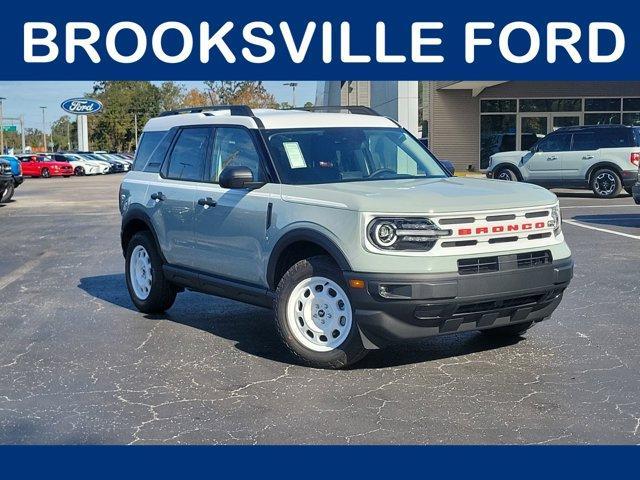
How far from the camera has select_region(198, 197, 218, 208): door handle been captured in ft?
23.6

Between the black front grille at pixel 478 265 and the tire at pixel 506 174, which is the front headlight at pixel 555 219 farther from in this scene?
the tire at pixel 506 174

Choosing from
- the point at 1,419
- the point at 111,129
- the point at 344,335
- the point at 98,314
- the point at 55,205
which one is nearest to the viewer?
the point at 1,419

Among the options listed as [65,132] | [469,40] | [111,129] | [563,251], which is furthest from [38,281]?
[65,132]

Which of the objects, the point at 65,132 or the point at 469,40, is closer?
the point at 469,40

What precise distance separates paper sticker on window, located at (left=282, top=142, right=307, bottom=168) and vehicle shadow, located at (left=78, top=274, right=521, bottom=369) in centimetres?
146

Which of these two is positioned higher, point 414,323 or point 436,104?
point 436,104

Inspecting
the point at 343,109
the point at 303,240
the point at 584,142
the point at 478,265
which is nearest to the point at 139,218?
the point at 343,109

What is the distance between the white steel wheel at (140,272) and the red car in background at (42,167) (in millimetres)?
44988

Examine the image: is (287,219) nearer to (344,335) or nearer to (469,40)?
(344,335)

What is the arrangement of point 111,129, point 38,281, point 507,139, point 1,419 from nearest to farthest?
point 1,419, point 38,281, point 507,139, point 111,129

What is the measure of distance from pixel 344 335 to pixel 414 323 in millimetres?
550

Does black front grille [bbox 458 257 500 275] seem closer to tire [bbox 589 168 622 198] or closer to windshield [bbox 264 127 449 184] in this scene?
windshield [bbox 264 127 449 184]

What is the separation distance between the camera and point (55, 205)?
78.9ft

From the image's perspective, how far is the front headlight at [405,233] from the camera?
5.76 meters
